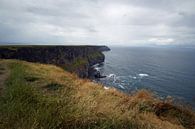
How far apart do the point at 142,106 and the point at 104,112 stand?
3.39 meters

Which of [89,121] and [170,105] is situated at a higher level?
[89,121]

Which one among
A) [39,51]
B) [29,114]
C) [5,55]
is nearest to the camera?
[29,114]

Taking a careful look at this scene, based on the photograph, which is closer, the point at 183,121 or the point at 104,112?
the point at 104,112

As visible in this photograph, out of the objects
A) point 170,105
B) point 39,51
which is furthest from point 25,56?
point 170,105

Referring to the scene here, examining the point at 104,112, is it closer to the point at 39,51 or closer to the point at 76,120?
the point at 76,120

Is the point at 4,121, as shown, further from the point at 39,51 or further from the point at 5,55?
the point at 39,51

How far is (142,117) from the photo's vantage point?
342 inches

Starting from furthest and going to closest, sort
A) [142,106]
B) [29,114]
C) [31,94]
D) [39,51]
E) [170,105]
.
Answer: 1. [39,51]
2. [170,105]
3. [142,106]
4. [31,94]
5. [29,114]

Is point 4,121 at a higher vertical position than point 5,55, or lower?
higher

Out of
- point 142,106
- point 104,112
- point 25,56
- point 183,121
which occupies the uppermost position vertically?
point 104,112

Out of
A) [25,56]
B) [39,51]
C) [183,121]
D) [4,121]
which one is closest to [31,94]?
[4,121]

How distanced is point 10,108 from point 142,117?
468 centimetres

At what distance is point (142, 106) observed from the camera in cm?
1042

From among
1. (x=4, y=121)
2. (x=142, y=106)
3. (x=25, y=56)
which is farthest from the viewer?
(x=25, y=56)
